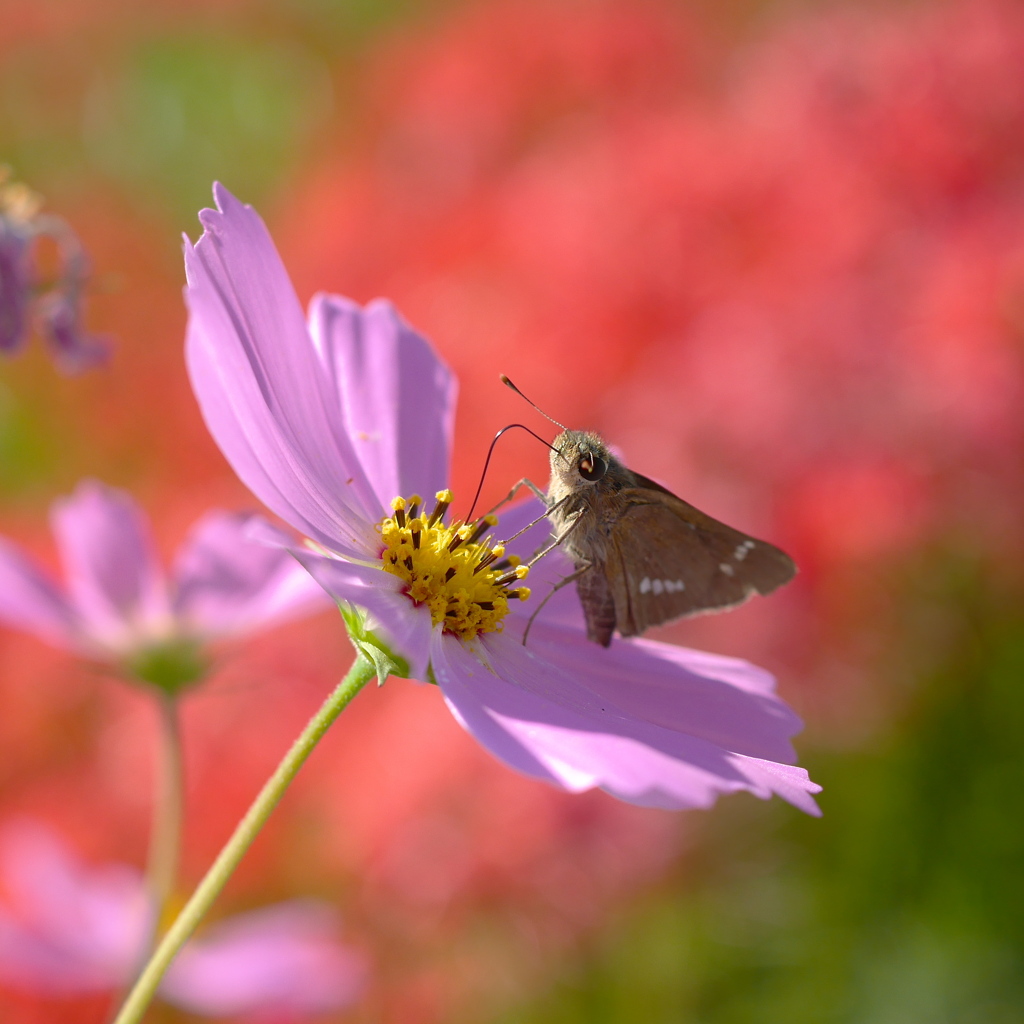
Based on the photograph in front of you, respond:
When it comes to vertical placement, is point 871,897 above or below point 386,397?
above

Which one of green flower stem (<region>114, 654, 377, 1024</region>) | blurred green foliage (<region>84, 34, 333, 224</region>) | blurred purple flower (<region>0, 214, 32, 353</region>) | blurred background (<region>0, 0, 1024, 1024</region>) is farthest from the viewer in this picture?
blurred green foliage (<region>84, 34, 333, 224</region>)

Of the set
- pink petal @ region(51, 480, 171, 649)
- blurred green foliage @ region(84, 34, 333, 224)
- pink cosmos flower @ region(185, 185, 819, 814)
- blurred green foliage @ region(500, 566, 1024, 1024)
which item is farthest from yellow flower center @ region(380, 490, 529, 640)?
blurred green foliage @ region(84, 34, 333, 224)

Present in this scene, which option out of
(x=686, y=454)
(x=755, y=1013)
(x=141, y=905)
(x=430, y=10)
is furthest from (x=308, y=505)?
(x=430, y=10)

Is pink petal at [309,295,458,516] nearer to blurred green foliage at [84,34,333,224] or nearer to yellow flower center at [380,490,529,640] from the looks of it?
yellow flower center at [380,490,529,640]

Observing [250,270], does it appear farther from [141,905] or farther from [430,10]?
[430,10]

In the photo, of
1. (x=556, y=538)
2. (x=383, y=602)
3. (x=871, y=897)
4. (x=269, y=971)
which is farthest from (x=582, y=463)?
(x=871, y=897)

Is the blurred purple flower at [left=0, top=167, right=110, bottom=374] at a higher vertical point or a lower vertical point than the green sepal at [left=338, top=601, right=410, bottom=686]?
higher

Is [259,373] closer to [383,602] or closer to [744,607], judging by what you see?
[383,602]
